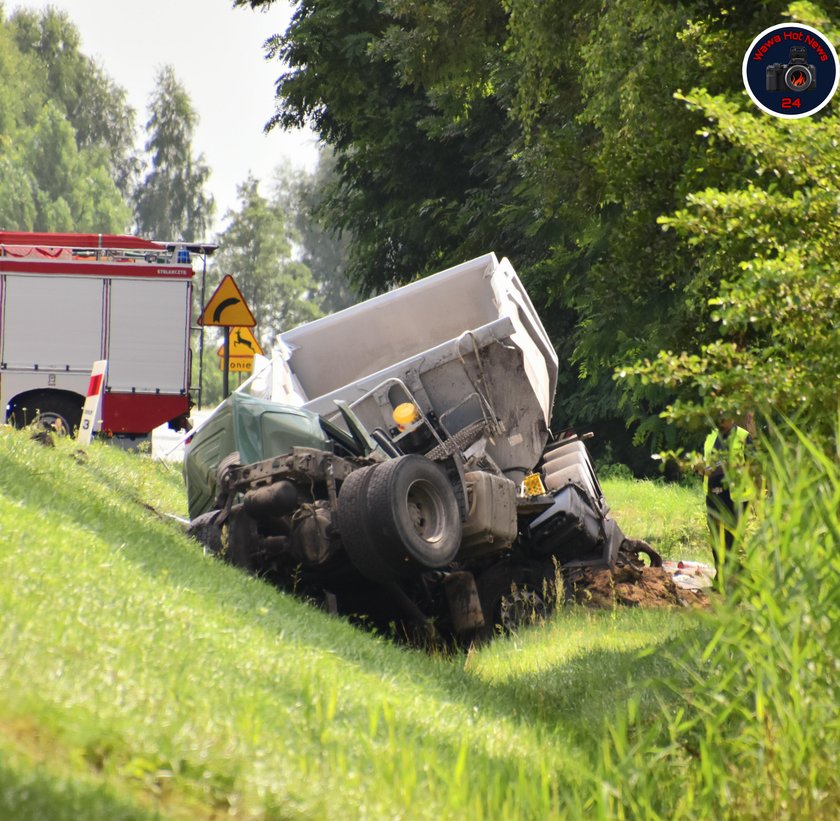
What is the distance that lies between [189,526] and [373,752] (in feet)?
21.4

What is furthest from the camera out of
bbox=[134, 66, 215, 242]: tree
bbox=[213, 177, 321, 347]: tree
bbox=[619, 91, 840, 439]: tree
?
bbox=[213, 177, 321, 347]: tree

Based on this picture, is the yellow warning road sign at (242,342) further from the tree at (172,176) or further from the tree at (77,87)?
the tree at (172,176)

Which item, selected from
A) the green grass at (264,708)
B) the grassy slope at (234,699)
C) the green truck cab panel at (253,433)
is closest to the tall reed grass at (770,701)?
the green grass at (264,708)

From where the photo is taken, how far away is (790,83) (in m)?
7.32

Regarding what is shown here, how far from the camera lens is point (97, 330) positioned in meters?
24.9

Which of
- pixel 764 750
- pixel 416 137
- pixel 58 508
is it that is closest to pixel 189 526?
pixel 58 508

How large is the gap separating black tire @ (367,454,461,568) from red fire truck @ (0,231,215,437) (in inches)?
597

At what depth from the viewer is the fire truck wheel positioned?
946 inches

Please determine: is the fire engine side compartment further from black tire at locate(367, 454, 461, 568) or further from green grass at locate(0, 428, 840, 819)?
→ green grass at locate(0, 428, 840, 819)

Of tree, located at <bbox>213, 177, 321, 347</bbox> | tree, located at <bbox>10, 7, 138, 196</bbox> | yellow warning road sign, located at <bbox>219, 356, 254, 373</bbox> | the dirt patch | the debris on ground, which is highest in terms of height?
tree, located at <bbox>10, 7, 138, 196</bbox>

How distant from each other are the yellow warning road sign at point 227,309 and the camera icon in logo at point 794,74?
12.3m

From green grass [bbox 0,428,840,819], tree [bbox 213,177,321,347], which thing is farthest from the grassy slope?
tree [bbox 213,177,321,347]

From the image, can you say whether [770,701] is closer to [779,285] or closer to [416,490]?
[779,285]

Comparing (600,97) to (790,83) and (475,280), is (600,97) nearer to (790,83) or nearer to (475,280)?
(475,280)
